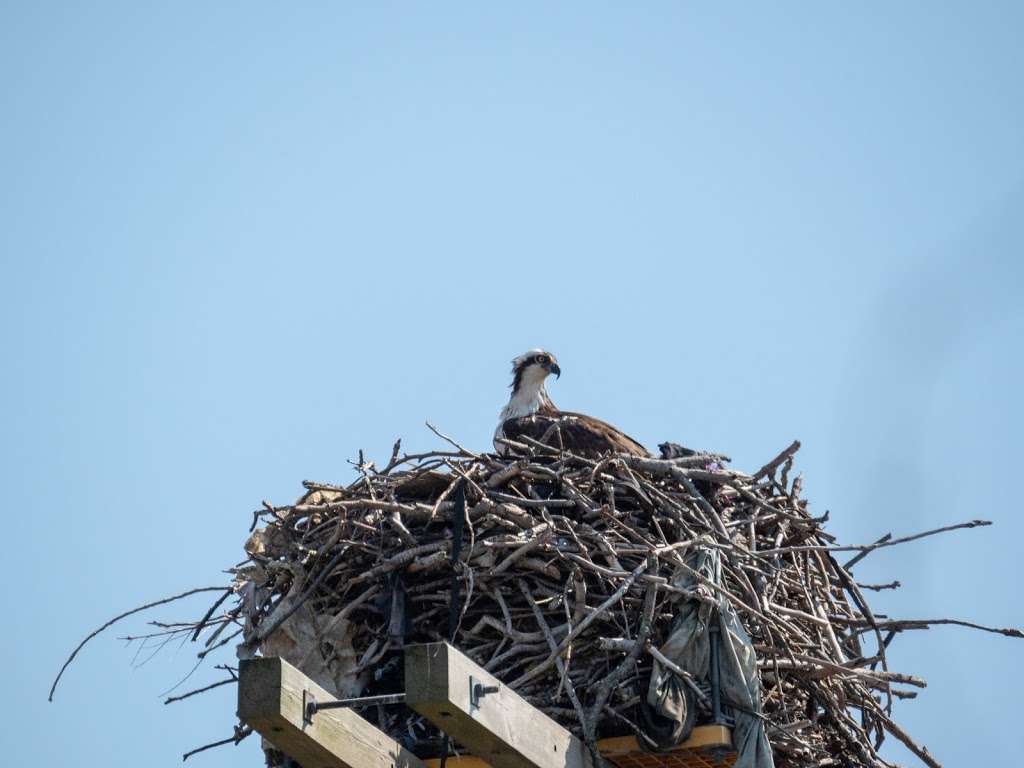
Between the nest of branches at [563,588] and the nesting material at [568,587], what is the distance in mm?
11

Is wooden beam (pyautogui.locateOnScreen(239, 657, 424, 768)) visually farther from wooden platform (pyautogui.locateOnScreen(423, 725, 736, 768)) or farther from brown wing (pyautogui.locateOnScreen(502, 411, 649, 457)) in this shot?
brown wing (pyautogui.locateOnScreen(502, 411, 649, 457))

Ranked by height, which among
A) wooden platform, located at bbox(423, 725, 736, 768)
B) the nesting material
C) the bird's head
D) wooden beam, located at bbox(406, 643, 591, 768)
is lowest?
wooden beam, located at bbox(406, 643, 591, 768)

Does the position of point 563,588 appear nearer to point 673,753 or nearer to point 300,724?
point 673,753

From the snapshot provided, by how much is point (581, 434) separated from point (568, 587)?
2.22 meters

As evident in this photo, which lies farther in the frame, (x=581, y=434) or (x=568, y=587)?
(x=581, y=434)

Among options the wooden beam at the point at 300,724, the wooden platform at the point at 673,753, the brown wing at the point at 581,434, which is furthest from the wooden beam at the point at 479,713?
the brown wing at the point at 581,434

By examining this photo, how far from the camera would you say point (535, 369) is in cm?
1168

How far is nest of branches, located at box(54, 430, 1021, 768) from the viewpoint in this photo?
7199 mm

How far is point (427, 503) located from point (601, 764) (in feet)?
6.38

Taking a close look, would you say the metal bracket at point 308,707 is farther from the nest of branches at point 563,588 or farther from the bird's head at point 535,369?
the bird's head at point 535,369

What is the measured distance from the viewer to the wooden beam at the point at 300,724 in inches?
214

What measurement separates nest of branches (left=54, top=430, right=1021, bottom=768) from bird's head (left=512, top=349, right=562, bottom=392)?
3166 millimetres

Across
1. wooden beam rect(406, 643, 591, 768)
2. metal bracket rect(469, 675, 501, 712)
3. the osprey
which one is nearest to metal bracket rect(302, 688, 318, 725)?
wooden beam rect(406, 643, 591, 768)

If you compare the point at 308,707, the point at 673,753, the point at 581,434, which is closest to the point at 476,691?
the point at 308,707
